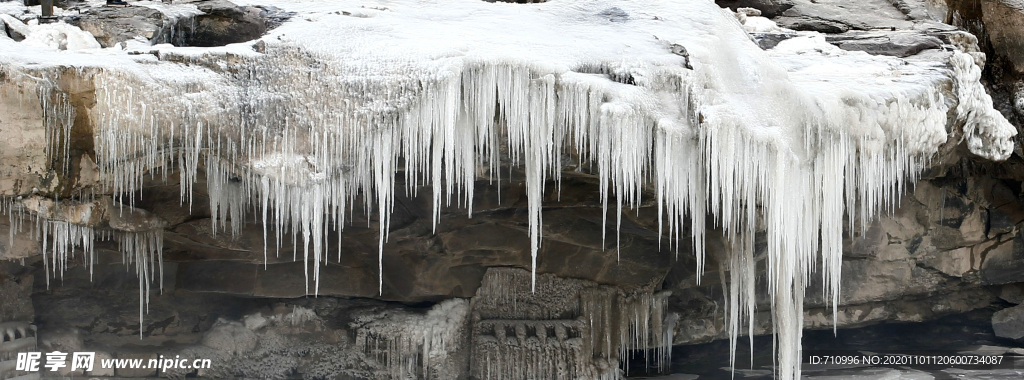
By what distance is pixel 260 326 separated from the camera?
8.64 m

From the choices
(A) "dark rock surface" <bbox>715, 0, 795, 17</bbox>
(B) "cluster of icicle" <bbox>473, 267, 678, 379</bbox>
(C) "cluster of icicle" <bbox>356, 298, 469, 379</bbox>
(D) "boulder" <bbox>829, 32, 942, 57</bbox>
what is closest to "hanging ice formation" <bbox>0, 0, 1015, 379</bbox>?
(D) "boulder" <bbox>829, 32, 942, 57</bbox>

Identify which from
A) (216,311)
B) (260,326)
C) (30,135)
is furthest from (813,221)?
(216,311)

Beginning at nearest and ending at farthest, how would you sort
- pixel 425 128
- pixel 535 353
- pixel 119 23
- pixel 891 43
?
pixel 425 128, pixel 119 23, pixel 891 43, pixel 535 353

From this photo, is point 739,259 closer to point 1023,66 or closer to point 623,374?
point 623,374

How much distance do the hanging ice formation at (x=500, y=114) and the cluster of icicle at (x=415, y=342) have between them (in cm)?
316

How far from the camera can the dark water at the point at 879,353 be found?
29.2 ft

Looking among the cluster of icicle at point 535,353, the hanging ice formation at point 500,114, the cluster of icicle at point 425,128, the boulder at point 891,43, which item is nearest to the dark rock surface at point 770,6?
the boulder at point 891,43

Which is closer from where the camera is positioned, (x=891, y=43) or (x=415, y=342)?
(x=891, y=43)

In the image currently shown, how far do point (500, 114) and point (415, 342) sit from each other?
3902 mm

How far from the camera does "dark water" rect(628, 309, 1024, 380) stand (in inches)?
351

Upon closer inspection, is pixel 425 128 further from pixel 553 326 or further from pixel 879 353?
pixel 879 353

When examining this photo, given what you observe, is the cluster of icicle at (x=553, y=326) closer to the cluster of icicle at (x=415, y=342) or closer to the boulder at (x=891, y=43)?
the cluster of icicle at (x=415, y=342)

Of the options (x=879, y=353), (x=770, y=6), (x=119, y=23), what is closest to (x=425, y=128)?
(x=119, y=23)

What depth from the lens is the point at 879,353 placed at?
987 cm
